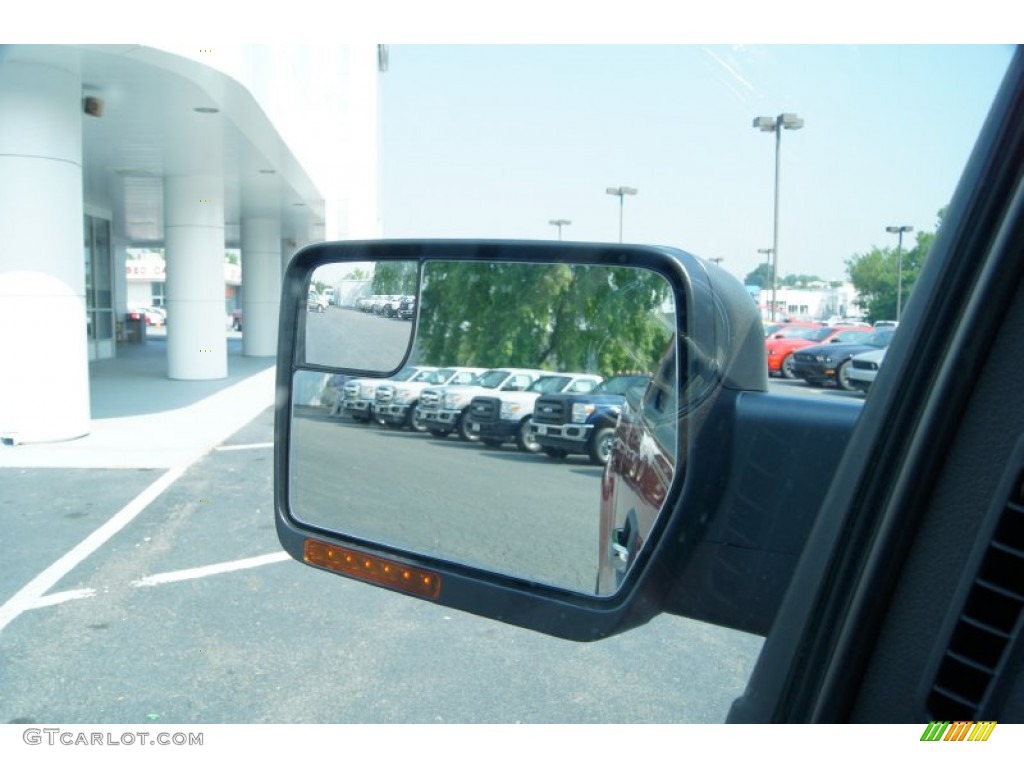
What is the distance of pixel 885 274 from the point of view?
125cm

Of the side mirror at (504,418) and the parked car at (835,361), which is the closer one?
the side mirror at (504,418)

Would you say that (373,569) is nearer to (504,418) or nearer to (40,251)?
(504,418)

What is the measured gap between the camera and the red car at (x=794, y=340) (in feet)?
4.71

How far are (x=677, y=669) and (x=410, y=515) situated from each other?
2723 millimetres

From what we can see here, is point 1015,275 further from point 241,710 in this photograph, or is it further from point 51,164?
point 51,164

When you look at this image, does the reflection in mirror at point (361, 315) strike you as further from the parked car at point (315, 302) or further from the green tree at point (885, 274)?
the green tree at point (885, 274)

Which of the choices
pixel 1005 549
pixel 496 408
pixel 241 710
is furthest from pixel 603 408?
pixel 241 710

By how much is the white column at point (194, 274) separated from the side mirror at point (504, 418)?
16758mm

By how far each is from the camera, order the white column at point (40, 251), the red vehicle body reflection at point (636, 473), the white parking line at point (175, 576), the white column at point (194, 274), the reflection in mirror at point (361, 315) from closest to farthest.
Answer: the red vehicle body reflection at point (636, 473), the reflection in mirror at point (361, 315), the white parking line at point (175, 576), the white column at point (40, 251), the white column at point (194, 274)

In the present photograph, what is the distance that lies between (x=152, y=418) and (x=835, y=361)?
12110mm

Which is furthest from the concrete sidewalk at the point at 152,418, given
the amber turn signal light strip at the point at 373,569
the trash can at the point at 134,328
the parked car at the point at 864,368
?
the trash can at the point at 134,328

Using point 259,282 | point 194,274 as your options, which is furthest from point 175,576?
point 259,282
